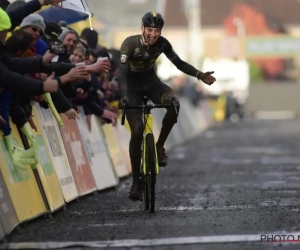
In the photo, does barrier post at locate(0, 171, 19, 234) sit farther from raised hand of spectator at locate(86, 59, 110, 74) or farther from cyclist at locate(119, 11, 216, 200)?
cyclist at locate(119, 11, 216, 200)

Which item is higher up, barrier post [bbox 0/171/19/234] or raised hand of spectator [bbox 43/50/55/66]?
raised hand of spectator [bbox 43/50/55/66]

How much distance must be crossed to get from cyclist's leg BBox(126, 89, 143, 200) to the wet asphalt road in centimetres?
28

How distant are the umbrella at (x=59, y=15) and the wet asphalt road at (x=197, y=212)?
2712mm

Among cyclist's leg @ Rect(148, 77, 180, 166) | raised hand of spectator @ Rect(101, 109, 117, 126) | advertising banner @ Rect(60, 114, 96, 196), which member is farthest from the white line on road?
raised hand of spectator @ Rect(101, 109, 117, 126)

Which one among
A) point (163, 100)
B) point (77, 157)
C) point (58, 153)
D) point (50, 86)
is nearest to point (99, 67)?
point (50, 86)

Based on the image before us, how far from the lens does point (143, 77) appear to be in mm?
12672

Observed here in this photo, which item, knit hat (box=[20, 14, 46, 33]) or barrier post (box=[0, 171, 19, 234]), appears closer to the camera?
barrier post (box=[0, 171, 19, 234])

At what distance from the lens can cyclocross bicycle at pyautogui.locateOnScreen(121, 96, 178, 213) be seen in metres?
11.8

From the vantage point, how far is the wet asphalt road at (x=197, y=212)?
9609mm

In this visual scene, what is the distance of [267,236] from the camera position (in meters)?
9.30

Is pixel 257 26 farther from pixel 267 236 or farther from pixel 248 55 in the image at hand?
pixel 267 236

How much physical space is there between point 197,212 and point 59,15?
5.90m

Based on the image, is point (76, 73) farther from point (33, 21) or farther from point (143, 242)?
point (143, 242)

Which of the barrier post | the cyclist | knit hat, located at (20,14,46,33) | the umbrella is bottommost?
the barrier post
